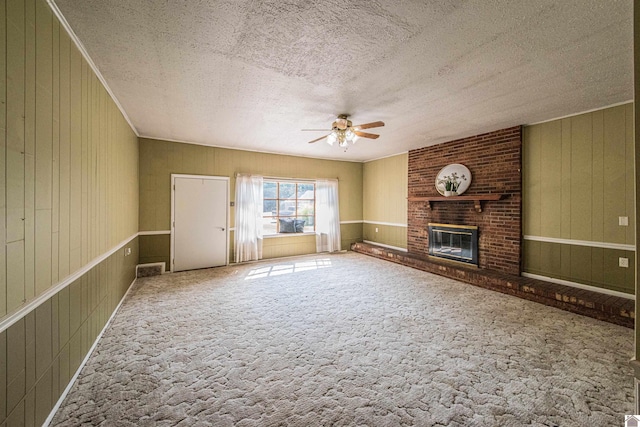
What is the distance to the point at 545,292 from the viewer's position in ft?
11.6

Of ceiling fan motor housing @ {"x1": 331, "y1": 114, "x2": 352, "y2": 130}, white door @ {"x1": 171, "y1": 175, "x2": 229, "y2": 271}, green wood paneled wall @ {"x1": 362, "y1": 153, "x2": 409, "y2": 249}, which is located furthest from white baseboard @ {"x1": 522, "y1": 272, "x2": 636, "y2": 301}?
white door @ {"x1": 171, "y1": 175, "x2": 229, "y2": 271}

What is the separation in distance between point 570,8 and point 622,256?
10.9 feet

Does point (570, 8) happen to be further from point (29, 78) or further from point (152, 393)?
point (152, 393)

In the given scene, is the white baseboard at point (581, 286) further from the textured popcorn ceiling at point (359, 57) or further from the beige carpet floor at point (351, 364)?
the textured popcorn ceiling at point (359, 57)

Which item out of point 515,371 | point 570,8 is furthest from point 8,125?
point 515,371

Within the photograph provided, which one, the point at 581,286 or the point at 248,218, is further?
the point at 248,218

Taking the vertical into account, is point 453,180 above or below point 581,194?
above

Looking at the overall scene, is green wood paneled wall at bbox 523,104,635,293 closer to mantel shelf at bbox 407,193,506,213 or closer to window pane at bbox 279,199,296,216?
mantel shelf at bbox 407,193,506,213

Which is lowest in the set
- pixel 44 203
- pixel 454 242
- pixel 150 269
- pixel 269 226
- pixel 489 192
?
pixel 150 269

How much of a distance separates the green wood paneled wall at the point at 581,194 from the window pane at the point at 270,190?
5.02 m

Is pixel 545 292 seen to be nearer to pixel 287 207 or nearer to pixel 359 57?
pixel 359 57

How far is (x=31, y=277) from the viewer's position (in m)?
1.44

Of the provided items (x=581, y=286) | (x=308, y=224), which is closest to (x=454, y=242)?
(x=581, y=286)

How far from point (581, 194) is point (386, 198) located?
3.78 metres
